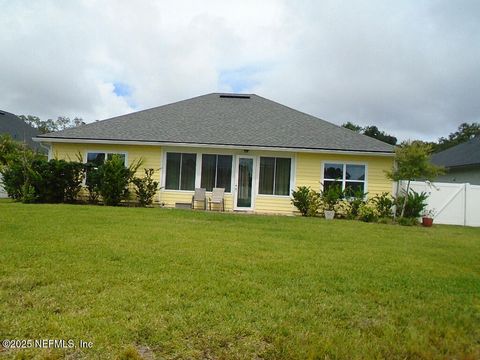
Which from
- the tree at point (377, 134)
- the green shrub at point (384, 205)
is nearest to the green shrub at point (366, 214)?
the green shrub at point (384, 205)

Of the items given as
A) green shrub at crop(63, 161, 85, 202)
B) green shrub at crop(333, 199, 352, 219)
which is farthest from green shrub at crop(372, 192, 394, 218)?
green shrub at crop(63, 161, 85, 202)

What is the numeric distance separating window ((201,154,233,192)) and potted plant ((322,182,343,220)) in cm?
403

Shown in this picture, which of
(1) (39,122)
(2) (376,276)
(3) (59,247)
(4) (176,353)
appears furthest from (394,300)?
(1) (39,122)

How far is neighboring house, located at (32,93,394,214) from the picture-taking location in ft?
45.1

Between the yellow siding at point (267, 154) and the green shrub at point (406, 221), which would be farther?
the yellow siding at point (267, 154)

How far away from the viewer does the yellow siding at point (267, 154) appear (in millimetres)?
13742

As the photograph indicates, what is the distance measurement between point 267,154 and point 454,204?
8254 millimetres

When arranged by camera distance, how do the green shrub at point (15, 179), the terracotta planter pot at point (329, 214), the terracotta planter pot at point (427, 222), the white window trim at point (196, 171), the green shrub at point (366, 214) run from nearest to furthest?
the terracotta planter pot at point (427, 222)
the green shrub at point (366, 214)
the terracotta planter pot at point (329, 214)
the green shrub at point (15, 179)
the white window trim at point (196, 171)

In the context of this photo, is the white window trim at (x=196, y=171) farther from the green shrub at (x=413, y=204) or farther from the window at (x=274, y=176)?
the green shrub at (x=413, y=204)

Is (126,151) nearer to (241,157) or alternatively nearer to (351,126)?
(241,157)

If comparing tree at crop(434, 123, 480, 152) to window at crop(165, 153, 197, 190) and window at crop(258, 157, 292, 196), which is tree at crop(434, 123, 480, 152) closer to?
window at crop(258, 157, 292, 196)

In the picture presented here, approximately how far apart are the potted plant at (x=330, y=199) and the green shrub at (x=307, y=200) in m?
0.27

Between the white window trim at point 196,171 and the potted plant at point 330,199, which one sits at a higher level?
the white window trim at point 196,171

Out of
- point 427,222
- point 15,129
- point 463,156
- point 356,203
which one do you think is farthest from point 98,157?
point 463,156
